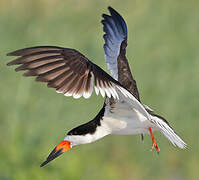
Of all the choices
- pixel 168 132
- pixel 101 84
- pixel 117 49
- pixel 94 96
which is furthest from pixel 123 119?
pixel 94 96

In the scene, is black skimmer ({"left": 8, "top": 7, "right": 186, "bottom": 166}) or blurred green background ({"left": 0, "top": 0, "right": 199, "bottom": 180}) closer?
black skimmer ({"left": 8, "top": 7, "right": 186, "bottom": 166})

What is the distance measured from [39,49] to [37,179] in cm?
242

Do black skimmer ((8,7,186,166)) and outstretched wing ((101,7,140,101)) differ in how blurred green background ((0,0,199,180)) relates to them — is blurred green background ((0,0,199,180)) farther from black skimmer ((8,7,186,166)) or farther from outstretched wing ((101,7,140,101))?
black skimmer ((8,7,186,166))

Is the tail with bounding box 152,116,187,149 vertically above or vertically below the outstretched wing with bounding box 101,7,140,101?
below

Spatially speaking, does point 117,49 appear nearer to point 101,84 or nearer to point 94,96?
point 94,96

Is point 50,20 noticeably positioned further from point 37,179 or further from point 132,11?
point 37,179

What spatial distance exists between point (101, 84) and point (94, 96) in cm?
281

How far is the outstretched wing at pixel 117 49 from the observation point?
4.98 m

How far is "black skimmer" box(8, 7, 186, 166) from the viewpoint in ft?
11.8

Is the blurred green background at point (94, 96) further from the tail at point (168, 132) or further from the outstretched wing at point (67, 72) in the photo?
the outstretched wing at point (67, 72)

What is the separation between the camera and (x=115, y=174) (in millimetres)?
6168

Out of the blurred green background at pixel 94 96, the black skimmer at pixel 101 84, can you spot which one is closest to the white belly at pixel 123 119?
the black skimmer at pixel 101 84

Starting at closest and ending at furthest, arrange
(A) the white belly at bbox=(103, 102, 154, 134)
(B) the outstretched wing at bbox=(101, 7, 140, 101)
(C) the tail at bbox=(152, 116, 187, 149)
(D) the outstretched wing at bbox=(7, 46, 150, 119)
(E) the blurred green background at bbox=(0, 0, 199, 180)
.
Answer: (D) the outstretched wing at bbox=(7, 46, 150, 119)
(C) the tail at bbox=(152, 116, 187, 149)
(A) the white belly at bbox=(103, 102, 154, 134)
(B) the outstretched wing at bbox=(101, 7, 140, 101)
(E) the blurred green background at bbox=(0, 0, 199, 180)

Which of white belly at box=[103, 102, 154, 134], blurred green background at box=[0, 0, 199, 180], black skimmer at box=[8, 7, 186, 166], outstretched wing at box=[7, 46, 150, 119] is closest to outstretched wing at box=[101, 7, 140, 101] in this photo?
black skimmer at box=[8, 7, 186, 166]
